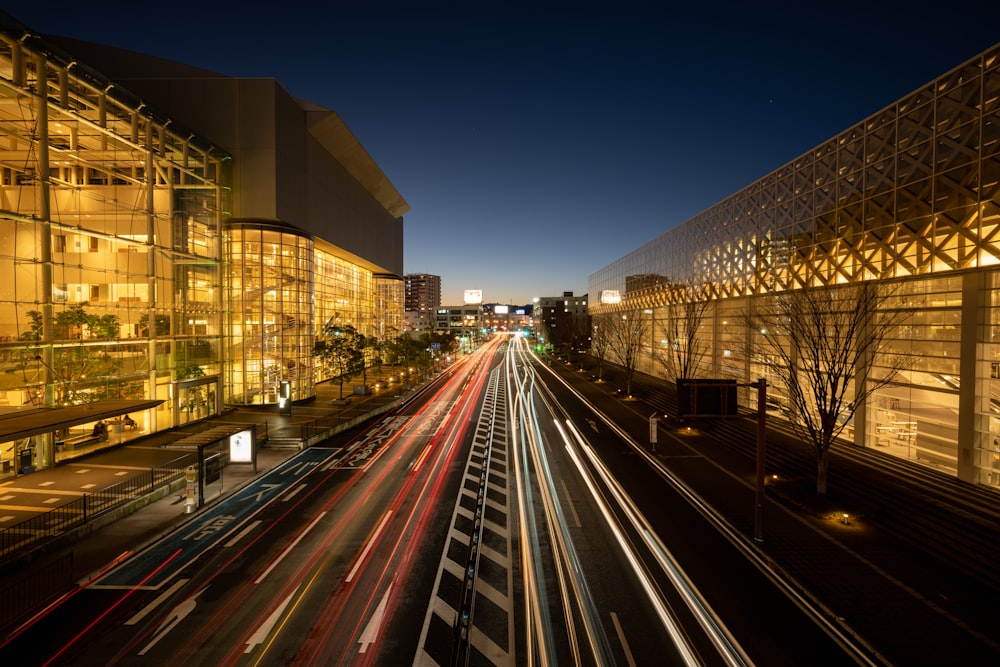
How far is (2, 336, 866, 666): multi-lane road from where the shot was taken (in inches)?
336

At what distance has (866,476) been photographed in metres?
18.3

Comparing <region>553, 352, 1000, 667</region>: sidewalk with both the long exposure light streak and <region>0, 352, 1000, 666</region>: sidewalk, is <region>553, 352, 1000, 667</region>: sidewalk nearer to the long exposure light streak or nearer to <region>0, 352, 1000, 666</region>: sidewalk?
<region>0, 352, 1000, 666</region>: sidewalk

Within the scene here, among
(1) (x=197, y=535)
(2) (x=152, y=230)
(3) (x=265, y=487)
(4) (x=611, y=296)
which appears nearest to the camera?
(1) (x=197, y=535)

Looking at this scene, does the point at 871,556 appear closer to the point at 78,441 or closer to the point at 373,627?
the point at 373,627

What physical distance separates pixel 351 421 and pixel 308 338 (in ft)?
40.2

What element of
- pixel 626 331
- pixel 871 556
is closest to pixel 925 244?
pixel 871 556

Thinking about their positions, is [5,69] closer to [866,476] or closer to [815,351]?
[815,351]

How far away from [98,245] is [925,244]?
142ft

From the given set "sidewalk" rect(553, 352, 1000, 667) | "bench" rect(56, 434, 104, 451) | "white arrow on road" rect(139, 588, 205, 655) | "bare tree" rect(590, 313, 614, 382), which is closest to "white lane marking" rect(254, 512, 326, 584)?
"white arrow on road" rect(139, 588, 205, 655)

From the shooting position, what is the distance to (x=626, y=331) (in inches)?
2313

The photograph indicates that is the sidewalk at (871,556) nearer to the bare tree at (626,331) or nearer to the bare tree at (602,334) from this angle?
the bare tree at (626,331)

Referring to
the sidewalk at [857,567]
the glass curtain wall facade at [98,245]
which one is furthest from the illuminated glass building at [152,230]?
the sidewalk at [857,567]

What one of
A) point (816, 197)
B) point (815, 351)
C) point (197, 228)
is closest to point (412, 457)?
point (815, 351)

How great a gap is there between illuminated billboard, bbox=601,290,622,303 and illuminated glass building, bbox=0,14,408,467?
46737mm
